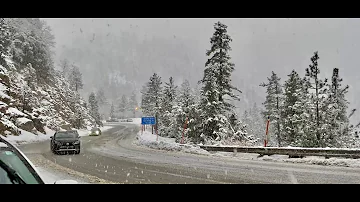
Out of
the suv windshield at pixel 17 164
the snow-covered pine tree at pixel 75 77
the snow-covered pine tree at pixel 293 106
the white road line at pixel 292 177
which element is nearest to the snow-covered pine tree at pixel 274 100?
the snow-covered pine tree at pixel 293 106

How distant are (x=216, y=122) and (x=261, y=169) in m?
18.4

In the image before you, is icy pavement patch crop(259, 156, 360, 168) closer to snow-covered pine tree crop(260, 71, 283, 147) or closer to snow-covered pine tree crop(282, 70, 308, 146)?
snow-covered pine tree crop(282, 70, 308, 146)

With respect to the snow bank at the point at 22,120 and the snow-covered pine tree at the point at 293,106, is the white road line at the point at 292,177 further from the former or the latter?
the snow bank at the point at 22,120

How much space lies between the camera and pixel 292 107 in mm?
44625

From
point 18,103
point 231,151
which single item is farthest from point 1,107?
point 231,151

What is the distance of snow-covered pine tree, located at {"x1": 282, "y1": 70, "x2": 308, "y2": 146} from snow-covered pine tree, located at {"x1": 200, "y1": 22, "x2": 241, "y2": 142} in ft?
47.0

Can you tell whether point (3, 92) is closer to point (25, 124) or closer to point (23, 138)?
point (25, 124)

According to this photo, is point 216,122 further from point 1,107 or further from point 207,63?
point 1,107

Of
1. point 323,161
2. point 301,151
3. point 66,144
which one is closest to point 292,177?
point 323,161

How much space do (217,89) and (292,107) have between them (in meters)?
17.7

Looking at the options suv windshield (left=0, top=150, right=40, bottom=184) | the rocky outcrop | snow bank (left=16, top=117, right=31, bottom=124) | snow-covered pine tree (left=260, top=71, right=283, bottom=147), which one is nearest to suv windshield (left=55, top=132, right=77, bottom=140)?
the rocky outcrop

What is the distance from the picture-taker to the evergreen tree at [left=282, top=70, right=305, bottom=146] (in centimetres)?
4354

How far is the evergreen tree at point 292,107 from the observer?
43541mm
